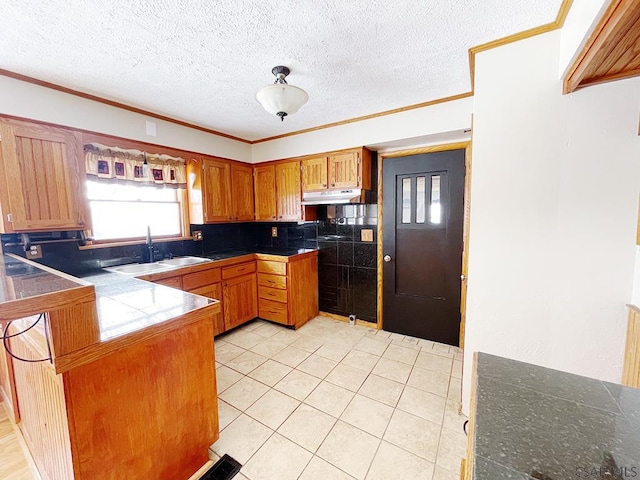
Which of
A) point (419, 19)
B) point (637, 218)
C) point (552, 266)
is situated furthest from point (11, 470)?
point (637, 218)

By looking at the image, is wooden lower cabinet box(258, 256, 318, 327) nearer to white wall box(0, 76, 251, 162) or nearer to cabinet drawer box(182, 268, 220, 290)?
cabinet drawer box(182, 268, 220, 290)

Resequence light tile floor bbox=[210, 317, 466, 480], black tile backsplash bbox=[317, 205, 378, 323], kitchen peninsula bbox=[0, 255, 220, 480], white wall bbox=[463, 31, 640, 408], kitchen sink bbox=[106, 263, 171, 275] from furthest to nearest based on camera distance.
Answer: black tile backsplash bbox=[317, 205, 378, 323] → kitchen sink bbox=[106, 263, 171, 275] → light tile floor bbox=[210, 317, 466, 480] → white wall bbox=[463, 31, 640, 408] → kitchen peninsula bbox=[0, 255, 220, 480]

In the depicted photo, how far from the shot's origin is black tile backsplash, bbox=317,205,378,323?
3172 millimetres

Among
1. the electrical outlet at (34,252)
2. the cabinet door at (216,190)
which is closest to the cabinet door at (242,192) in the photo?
the cabinet door at (216,190)

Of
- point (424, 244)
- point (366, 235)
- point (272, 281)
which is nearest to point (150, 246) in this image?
point (272, 281)

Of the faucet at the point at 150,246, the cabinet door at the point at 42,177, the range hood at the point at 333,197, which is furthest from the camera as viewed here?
the range hood at the point at 333,197

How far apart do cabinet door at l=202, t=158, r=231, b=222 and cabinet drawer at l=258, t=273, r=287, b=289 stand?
0.87 m

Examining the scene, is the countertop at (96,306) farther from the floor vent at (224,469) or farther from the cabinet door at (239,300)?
the cabinet door at (239,300)

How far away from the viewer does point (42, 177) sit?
1.96 m

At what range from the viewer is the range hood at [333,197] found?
286cm

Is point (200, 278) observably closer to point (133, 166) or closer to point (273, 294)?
point (273, 294)

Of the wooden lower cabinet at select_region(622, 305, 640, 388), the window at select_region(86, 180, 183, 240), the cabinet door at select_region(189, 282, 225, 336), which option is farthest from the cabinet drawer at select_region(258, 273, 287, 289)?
the wooden lower cabinet at select_region(622, 305, 640, 388)

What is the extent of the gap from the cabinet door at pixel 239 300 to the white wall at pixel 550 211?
243 cm

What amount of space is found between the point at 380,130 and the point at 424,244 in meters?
1.30
